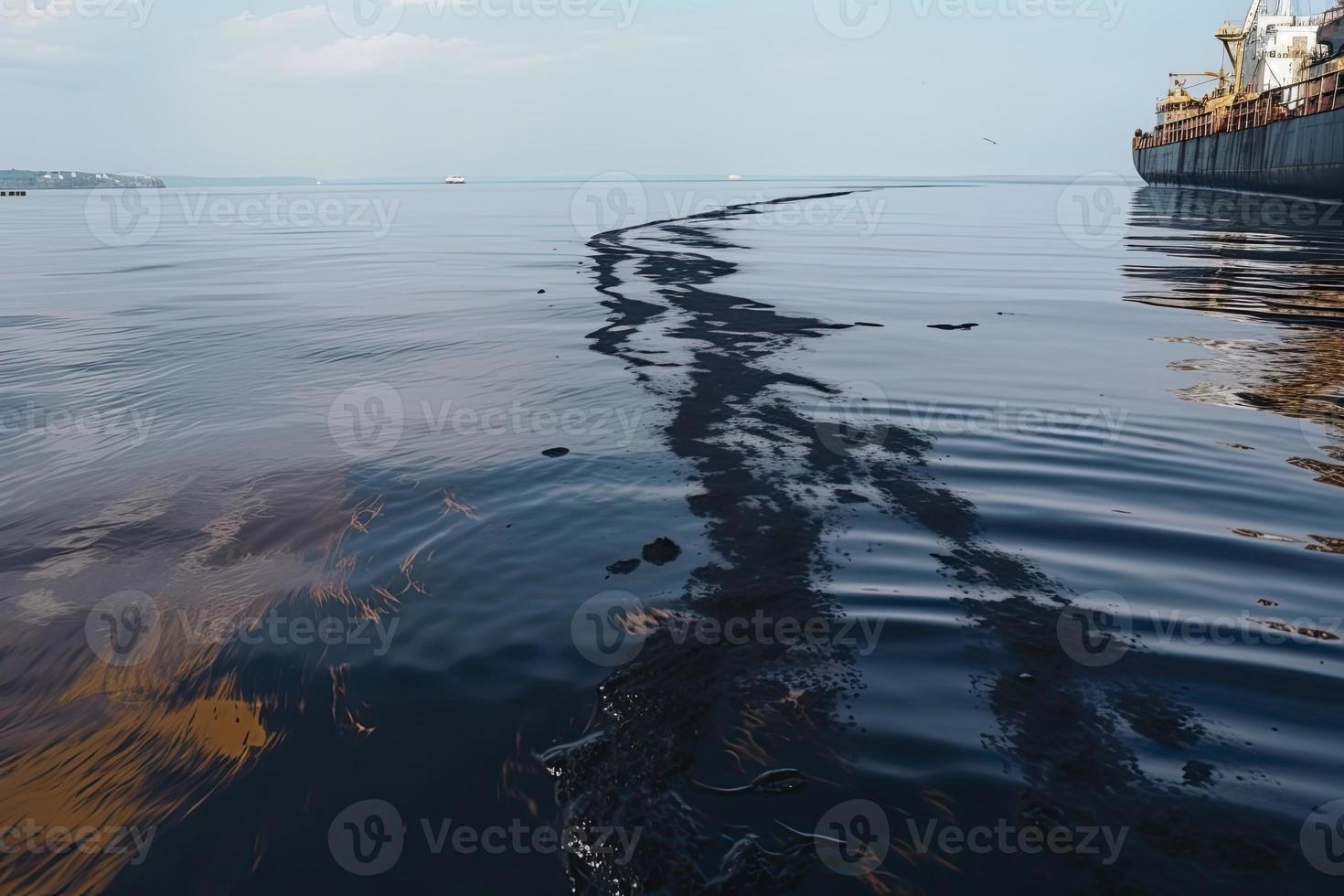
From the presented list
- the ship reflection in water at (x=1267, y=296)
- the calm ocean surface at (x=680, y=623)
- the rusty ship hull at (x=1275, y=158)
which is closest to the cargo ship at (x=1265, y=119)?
the rusty ship hull at (x=1275, y=158)

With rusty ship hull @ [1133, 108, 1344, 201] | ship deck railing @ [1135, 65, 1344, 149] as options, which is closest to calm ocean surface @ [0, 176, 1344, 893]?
rusty ship hull @ [1133, 108, 1344, 201]

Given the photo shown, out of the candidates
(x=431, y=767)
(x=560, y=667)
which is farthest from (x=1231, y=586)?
(x=431, y=767)

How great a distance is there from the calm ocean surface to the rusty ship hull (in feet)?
115

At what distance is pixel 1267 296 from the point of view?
1465cm

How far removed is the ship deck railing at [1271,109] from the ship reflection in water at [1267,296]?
5.57m

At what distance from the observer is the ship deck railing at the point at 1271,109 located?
3722cm

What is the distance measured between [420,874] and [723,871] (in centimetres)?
91

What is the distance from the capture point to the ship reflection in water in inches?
320

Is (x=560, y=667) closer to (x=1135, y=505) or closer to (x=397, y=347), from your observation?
(x=1135, y=505)

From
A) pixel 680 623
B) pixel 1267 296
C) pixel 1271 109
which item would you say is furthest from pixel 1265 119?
pixel 680 623

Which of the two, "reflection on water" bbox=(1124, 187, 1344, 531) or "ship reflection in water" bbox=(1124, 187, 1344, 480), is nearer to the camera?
"reflection on water" bbox=(1124, 187, 1344, 531)

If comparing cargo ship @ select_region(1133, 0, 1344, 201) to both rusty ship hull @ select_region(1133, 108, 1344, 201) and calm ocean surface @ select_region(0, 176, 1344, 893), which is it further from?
calm ocean surface @ select_region(0, 176, 1344, 893)

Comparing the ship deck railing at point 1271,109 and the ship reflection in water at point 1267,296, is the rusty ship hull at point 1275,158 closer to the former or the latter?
the ship deck railing at point 1271,109

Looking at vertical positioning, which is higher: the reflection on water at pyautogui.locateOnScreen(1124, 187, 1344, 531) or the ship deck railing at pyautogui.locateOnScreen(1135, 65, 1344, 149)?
the ship deck railing at pyautogui.locateOnScreen(1135, 65, 1344, 149)
